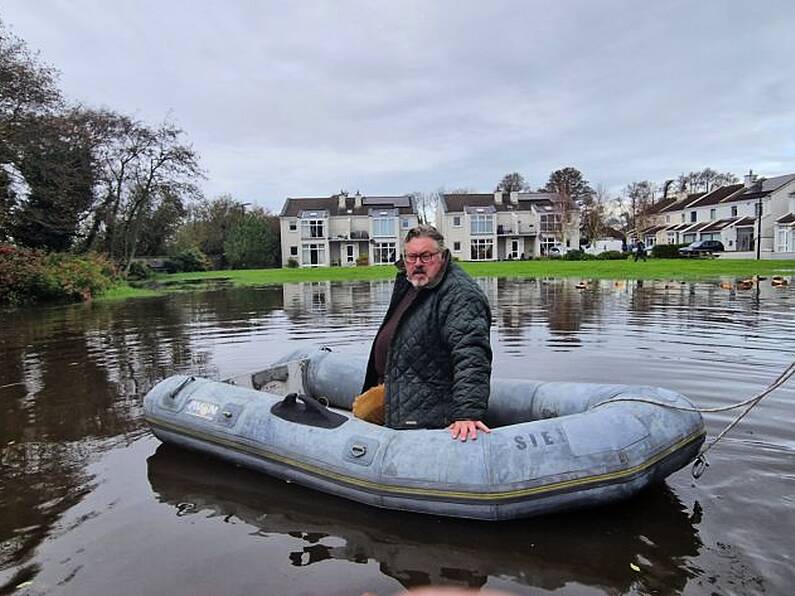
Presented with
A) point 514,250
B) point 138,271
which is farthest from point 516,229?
point 138,271

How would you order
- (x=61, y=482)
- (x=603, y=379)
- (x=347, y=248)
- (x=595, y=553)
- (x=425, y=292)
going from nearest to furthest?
(x=595, y=553) → (x=425, y=292) → (x=61, y=482) → (x=603, y=379) → (x=347, y=248)

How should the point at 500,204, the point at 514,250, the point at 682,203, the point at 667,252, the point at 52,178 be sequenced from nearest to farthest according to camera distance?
the point at 52,178 < the point at 667,252 < the point at 514,250 < the point at 500,204 < the point at 682,203

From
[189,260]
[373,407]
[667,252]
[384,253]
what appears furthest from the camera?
[384,253]

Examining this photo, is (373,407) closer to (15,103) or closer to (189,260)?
(15,103)

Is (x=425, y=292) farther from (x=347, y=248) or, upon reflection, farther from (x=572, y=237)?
(x=572, y=237)

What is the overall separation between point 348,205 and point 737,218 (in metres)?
37.7

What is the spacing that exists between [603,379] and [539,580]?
4544 millimetres

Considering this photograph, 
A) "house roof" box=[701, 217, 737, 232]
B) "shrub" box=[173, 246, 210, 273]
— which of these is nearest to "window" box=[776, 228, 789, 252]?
"house roof" box=[701, 217, 737, 232]

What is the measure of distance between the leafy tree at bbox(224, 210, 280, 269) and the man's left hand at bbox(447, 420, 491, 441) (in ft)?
181

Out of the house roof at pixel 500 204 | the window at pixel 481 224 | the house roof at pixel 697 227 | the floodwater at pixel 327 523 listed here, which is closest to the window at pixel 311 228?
the house roof at pixel 500 204

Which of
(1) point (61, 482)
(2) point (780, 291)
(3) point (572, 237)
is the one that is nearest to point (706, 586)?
(1) point (61, 482)

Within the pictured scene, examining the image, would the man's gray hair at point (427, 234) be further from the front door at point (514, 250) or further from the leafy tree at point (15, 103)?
the front door at point (514, 250)

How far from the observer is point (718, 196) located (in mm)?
62875

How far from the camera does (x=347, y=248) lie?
6109 cm
